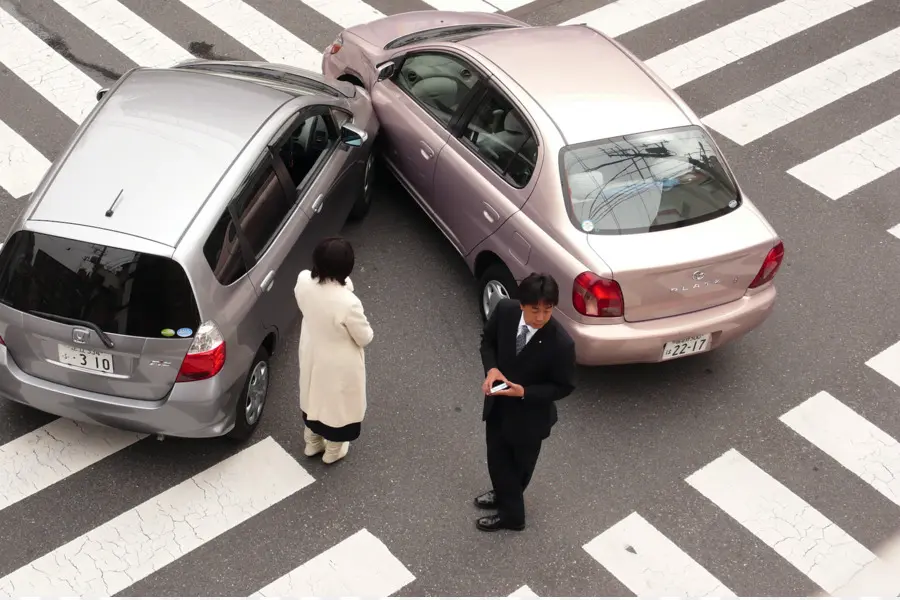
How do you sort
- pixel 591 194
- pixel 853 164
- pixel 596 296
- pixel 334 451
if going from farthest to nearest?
pixel 853 164
pixel 591 194
pixel 596 296
pixel 334 451

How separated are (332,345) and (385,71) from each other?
343cm

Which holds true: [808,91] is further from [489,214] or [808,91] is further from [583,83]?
[489,214]

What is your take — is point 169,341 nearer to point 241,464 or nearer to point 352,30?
point 241,464

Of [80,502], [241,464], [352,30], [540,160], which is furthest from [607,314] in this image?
[352,30]

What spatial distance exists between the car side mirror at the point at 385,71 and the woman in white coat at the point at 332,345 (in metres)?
3.14

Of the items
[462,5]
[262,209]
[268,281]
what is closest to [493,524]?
[268,281]

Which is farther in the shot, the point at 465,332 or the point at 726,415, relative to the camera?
the point at 465,332

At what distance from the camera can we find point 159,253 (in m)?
5.88

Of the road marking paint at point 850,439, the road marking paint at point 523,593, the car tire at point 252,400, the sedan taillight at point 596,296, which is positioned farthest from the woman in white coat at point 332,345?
the road marking paint at point 850,439

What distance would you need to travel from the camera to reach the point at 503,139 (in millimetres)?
→ 7469

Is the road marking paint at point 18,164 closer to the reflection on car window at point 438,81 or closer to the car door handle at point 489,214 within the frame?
the reflection on car window at point 438,81

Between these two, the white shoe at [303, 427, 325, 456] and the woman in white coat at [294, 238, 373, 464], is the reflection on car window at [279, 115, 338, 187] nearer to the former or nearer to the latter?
the woman in white coat at [294, 238, 373, 464]

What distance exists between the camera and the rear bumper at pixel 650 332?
6762 mm

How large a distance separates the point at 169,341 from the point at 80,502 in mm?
1180
